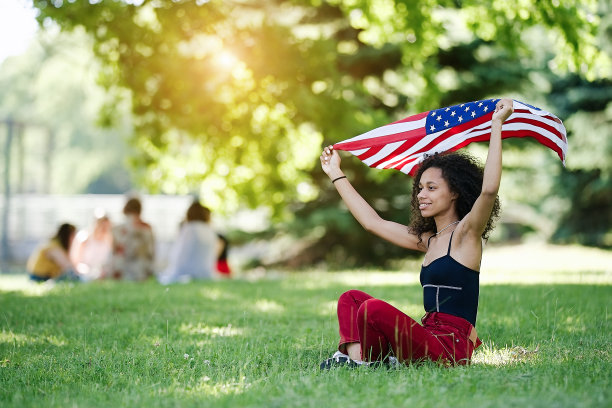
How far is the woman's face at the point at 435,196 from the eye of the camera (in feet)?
15.7

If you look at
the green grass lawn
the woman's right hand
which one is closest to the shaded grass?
the green grass lawn

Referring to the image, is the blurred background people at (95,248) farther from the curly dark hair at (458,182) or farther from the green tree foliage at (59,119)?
the green tree foliage at (59,119)

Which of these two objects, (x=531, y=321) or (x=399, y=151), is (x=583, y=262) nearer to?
(x=531, y=321)

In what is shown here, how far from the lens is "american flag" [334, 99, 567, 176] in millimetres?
5448

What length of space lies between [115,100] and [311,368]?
11.1 m

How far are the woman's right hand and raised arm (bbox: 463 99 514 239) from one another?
1.13 meters

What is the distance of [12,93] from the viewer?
153 feet

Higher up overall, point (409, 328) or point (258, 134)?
point (258, 134)

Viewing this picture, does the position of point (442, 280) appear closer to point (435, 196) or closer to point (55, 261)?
point (435, 196)

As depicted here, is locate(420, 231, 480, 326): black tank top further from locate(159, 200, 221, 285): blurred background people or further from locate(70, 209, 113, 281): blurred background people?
locate(70, 209, 113, 281): blurred background people

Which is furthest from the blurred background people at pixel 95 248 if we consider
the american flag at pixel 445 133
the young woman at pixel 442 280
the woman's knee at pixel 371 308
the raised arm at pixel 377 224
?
the woman's knee at pixel 371 308

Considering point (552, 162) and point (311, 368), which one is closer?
point (311, 368)

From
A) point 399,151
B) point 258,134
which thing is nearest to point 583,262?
point 258,134

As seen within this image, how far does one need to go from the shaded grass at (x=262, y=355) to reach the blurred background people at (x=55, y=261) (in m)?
4.00
